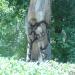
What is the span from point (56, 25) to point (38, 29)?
3371mm

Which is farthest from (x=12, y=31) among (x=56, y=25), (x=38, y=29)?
(x=38, y=29)

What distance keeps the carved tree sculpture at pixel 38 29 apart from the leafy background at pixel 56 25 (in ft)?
7.75

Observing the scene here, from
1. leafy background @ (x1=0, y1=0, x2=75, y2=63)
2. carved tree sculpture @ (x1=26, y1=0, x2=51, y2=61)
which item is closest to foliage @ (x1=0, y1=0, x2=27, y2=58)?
leafy background @ (x1=0, y1=0, x2=75, y2=63)

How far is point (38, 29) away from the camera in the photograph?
7.65 meters

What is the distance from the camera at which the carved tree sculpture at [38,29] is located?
7.59 m

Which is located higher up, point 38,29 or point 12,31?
point 38,29

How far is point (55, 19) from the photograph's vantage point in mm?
11016

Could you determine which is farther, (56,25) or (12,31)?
(12,31)

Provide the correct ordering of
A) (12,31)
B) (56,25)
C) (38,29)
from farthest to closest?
(12,31)
(56,25)
(38,29)

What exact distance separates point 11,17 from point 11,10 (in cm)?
33

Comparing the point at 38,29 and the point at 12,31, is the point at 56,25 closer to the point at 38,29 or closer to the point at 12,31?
the point at 12,31

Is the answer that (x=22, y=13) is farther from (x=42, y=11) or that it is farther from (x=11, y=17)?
(x=42, y=11)

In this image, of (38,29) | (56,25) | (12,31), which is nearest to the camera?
(38,29)

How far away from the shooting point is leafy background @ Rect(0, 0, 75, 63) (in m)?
10.6
